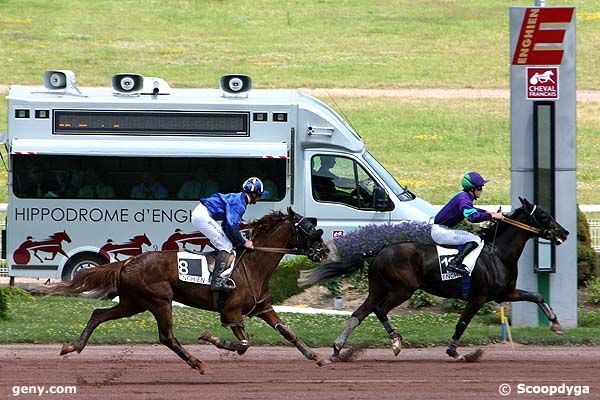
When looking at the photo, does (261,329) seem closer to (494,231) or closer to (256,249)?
(256,249)

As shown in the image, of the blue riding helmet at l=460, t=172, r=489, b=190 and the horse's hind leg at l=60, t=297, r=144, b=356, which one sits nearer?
the horse's hind leg at l=60, t=297, r=144, b=356

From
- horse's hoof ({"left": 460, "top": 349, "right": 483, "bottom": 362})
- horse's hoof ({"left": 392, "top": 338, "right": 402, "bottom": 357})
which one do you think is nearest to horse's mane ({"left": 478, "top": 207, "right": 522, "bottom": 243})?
horse's hoof ({"left": 460, "top": 349, "right": 483, "bottom": 362})

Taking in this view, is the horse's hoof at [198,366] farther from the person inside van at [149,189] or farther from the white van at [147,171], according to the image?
the person inside van at [149,189]

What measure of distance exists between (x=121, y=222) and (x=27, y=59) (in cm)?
2785

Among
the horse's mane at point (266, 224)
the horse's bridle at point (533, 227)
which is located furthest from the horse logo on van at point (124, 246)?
the horse's bridle at point (533, 227)

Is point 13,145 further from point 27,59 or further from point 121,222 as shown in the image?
point 27,59

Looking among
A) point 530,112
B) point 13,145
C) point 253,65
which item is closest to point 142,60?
point 253,65

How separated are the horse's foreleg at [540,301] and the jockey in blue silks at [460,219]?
63cm

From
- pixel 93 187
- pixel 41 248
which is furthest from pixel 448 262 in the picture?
pixel 41 248

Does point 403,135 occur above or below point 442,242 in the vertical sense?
above

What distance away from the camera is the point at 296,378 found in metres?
12.7

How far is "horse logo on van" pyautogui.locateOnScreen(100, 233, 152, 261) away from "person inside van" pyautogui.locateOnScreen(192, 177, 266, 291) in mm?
6542

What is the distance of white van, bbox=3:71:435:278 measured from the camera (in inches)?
763

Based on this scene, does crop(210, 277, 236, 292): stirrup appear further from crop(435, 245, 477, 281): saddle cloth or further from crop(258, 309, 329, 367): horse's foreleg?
crop(435, 245, 477, 281): saddle cloth
